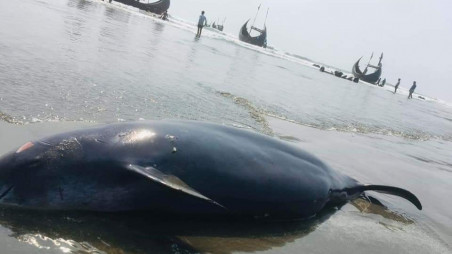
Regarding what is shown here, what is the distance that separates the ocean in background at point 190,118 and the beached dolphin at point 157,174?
5.6 inches

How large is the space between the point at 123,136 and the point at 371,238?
2343mm

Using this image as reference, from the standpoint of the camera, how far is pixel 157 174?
2830mm

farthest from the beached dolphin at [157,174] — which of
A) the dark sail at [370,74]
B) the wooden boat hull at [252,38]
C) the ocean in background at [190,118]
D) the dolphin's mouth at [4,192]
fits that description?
the wooden boat hull at [252,38]

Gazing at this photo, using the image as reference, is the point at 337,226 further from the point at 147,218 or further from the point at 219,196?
the point at 147,218

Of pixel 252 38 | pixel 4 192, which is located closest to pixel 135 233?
pixel 4 192

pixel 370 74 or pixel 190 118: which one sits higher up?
pixel 370 74

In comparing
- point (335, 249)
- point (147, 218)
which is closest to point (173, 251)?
point (147, 218)

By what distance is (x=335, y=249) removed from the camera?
332 cm

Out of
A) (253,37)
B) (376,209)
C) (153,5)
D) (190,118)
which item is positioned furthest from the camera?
(253,37)

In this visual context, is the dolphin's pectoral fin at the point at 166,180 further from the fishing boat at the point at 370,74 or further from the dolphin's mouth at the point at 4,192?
the fishing boat at the point at 370,74

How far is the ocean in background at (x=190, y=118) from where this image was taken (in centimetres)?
285

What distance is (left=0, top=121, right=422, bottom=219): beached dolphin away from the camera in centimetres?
288

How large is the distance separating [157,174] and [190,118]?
380cm

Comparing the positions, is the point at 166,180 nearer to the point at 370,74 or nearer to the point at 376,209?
the point at 376,209
